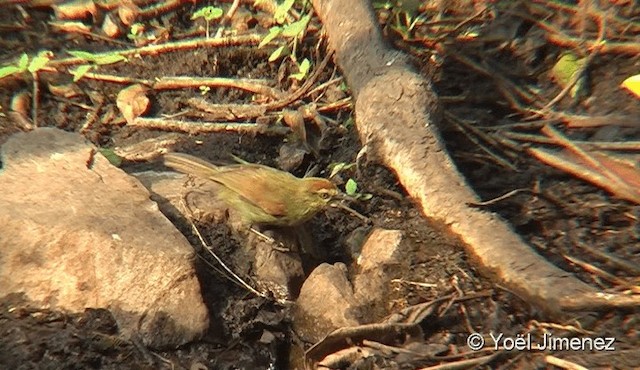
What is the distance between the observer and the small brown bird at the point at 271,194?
4965mm

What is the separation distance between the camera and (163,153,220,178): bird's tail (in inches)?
208

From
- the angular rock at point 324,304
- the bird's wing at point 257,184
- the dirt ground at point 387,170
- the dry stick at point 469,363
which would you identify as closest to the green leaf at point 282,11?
the dirt ground at point 387,170

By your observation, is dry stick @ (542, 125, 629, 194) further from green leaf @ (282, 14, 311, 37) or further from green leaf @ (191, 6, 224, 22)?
green leaf @ (191, 6, 224, 22)

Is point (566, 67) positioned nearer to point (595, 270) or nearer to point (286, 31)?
point (595, 270)

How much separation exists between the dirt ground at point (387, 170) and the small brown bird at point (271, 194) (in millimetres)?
226

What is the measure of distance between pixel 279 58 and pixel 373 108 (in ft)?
5.80

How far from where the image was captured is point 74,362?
4.10 m

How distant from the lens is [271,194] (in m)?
4.98

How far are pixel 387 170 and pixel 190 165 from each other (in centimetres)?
127

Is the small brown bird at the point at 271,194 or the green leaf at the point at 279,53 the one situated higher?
the green leaf at the point at 279,53

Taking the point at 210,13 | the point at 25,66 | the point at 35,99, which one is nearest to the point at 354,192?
the point at 210,13

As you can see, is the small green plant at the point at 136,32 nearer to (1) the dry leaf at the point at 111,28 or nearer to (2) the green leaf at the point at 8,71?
(1) the dry leaf at the point at 111,28

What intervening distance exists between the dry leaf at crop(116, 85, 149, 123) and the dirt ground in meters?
0.09

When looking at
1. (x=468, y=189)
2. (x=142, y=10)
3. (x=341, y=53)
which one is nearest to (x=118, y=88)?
(x=142, y=10)
